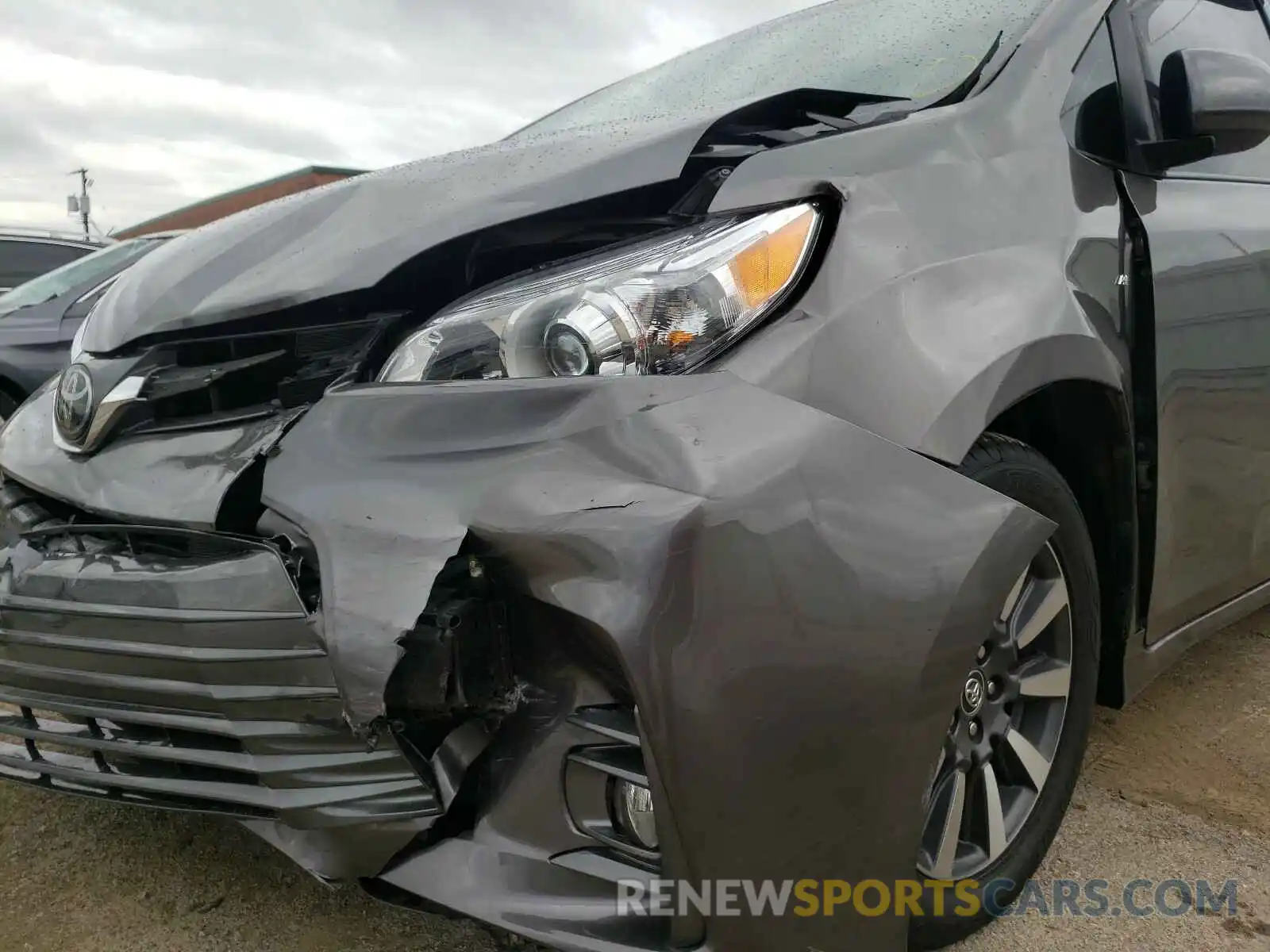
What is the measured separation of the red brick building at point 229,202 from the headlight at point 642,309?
46.3 ft

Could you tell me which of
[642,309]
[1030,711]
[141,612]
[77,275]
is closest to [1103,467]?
[1030,711]

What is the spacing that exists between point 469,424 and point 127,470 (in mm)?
655

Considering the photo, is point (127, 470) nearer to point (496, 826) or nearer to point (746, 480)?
point (496, 826)

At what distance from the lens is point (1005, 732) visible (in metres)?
1.66

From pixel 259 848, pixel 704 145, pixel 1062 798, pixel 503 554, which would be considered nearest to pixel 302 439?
pixel 503 554

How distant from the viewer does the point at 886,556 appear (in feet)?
3.92

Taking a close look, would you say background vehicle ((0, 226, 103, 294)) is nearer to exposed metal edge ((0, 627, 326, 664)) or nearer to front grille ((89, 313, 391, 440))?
front grille ((89, 313, 391, 440))

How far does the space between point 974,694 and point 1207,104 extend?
3.89ft

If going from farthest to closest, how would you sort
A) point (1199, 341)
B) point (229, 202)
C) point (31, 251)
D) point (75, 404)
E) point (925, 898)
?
point (229, 202), point (31, 251), point (1199, 341), point (75, 404), point (925, 898)

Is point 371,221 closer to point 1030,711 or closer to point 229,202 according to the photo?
point 1030,711

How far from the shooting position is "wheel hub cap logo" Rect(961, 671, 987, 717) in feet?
5.09

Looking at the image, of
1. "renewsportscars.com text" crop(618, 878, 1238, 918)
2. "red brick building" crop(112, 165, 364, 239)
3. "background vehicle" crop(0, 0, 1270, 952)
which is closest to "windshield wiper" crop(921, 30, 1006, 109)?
"background vehicle" crop(0, 0, 1270, 952)

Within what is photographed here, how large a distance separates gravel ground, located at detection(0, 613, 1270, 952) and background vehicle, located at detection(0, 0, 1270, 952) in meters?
0.23

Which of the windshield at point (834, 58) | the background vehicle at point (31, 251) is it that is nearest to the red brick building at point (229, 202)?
the background vehicle at point (31, 251)
